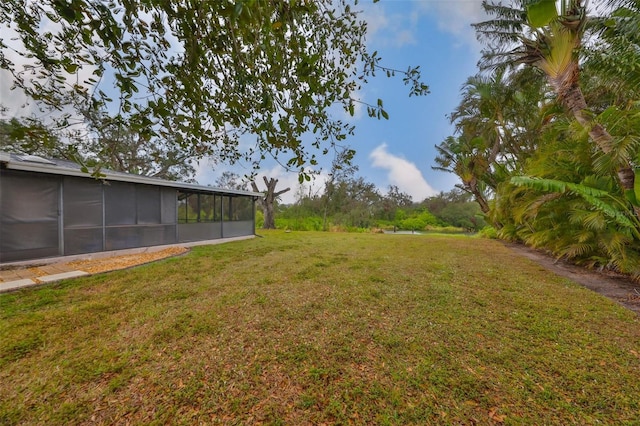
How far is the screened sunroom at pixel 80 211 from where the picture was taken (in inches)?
216

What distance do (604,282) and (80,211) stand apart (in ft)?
40.6

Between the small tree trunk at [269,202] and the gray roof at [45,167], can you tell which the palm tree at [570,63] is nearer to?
the gray roof at [45,167]

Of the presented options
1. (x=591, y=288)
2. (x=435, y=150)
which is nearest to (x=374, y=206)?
(x=435, y=150)

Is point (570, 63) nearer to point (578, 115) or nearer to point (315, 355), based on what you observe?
point (578, 115)

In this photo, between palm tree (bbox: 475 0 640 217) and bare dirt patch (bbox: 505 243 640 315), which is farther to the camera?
palm tree (bbox: 475 0 640 217)

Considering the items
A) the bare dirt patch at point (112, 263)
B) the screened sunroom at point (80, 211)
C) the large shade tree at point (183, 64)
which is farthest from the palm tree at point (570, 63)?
the bare dirt patch at point (112, 263)

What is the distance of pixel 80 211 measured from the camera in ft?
21.3

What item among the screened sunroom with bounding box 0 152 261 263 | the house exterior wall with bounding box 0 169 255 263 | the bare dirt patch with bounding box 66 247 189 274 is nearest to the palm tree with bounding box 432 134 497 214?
the screened sunroom with bounding box 0 152 261 263

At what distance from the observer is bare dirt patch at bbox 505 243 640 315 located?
13.0 feet

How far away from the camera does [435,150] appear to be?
1656 centimetres

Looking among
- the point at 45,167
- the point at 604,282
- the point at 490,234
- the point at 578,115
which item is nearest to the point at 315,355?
the point at 604,282

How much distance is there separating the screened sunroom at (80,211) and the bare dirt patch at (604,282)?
827cm

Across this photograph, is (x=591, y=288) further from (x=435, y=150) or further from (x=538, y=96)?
(x=435, y=150)

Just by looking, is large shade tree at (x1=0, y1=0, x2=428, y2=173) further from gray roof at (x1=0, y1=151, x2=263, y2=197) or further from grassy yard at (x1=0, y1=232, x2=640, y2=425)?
gray roof at (x1=0, y1=151, x2=263, y2=197)
